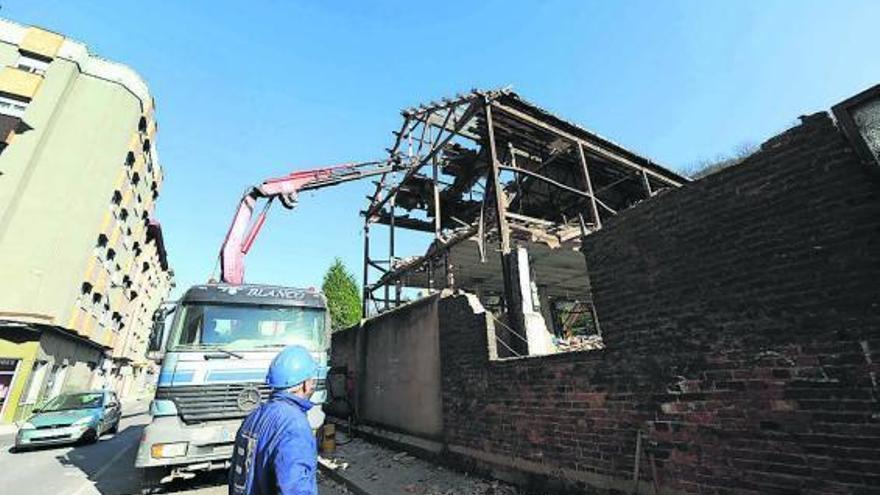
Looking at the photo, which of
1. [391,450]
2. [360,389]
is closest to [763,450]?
[391,450]

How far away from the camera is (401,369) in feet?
30.5

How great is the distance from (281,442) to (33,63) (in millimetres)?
32949

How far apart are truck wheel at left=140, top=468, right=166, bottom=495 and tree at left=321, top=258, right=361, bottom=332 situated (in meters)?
27.9

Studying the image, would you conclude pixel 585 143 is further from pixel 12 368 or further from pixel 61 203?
pixel 61 203

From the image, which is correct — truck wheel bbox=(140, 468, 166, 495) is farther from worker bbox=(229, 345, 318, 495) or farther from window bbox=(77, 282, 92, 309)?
window bbox=(77, 282, 92, 309)

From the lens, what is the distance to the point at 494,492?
18.4ft

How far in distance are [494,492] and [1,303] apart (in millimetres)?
24592

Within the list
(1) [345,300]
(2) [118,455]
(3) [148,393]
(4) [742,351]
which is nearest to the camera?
(4) [742,351]

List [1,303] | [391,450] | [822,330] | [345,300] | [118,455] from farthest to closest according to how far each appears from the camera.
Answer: [345,300] → [1,303] → [118,455] → [391,450] → [822,330]

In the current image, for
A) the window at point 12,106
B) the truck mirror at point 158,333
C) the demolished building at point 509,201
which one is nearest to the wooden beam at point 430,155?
the demolished building at point 509,201

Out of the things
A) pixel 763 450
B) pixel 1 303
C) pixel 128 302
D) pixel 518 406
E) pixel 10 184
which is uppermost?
pixel 10 184

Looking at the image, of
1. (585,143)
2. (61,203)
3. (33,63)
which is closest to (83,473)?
(585,143)

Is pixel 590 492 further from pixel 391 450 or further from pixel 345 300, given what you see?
pixel 345 300

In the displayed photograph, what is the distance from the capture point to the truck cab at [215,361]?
6.18 m
